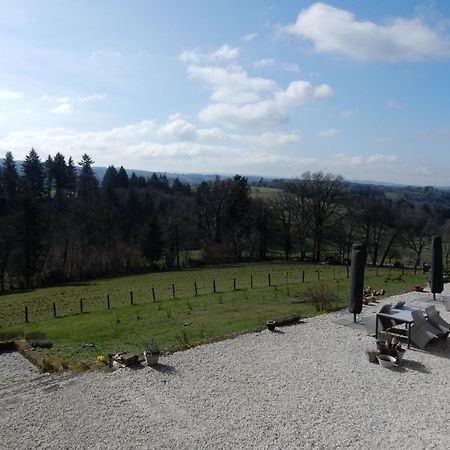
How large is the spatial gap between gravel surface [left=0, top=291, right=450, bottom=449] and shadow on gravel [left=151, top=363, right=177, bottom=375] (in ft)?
0.15

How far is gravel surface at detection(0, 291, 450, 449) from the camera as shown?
6.97m

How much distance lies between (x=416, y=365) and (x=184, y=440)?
5.97 metres

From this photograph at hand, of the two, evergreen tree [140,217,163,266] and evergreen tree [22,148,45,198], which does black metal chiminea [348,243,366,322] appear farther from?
evergreen tree [22,148,45,198]

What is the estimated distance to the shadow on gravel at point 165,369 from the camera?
9695 mm

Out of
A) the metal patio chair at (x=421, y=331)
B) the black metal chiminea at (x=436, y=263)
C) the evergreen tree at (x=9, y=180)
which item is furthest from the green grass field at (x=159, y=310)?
the evergreen tree at (x=9, y=180)

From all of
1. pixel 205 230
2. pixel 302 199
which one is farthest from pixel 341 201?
pixel 205 230

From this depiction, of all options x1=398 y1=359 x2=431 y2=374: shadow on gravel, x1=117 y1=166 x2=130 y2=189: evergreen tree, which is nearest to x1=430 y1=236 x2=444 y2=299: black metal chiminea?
x1=398 y1=359 x2=431 y2=374: shadow on gravel

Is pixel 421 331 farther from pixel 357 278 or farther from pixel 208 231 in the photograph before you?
pixel 208 231

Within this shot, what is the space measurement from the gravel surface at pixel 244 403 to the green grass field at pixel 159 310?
2319mm

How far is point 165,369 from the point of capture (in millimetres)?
9867

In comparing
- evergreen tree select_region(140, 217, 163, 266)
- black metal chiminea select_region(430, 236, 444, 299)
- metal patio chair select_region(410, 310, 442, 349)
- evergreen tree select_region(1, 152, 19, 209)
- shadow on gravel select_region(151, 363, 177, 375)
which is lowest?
evergreen tree select_region(140, 217, 163, 266)

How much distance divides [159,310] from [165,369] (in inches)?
440

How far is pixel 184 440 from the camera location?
692 cm

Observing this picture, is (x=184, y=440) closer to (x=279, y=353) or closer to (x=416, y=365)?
(x=279, y=353)
